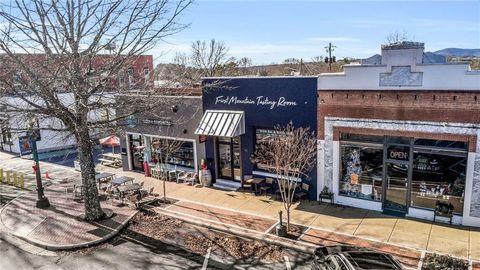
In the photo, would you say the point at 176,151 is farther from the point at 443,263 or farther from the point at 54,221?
the point at 443,263

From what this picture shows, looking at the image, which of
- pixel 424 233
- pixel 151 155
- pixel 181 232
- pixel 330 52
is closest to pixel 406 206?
pixel 424 233

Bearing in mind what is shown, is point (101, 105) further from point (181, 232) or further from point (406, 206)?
point (406, 206)

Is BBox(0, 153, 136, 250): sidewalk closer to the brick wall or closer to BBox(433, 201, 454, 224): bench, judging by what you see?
the brick wall

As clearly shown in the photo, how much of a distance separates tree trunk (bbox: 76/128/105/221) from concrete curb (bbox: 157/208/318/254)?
307cm

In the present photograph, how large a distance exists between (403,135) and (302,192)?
17.3 feet

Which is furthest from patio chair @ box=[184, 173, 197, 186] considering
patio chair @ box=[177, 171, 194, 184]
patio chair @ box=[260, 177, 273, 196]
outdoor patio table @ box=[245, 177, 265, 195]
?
patio chair @ box=[260, 177, 273, 196]

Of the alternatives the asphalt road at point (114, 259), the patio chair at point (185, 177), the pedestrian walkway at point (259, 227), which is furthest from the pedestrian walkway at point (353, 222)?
the asphalt road at point (114, 259)

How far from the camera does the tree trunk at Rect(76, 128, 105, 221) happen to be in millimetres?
15830

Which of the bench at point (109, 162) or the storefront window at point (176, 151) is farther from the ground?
the storefront window at point (176, 151)

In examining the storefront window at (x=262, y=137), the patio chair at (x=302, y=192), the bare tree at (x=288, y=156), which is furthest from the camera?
the storefront window at (x=262, y=137)

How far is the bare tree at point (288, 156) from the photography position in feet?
48.8

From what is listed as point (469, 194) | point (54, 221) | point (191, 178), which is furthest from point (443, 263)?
point (54, 221)

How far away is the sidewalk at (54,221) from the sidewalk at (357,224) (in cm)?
336

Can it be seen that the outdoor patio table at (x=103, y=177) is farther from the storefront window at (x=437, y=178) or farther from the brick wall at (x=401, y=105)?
the storefront window at (x=437, y=178)
